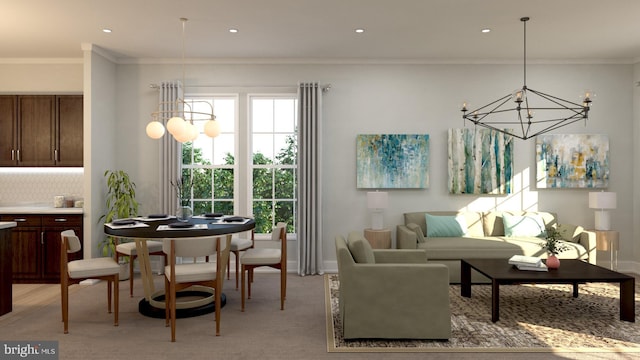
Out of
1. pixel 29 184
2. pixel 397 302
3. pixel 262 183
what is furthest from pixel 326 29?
pixel 29 184

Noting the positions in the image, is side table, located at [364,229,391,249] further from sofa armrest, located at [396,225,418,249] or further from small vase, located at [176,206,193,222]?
small vase, located at [176,206,193,222]

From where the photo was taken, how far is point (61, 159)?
6.36 m

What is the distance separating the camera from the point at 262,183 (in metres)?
6.75

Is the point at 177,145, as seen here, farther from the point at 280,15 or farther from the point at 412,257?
the point at 412,257

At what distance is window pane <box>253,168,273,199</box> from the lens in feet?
22.1

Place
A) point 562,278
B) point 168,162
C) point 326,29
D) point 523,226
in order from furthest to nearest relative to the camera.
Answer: point 168,162 < point 523,226 < point 326,29 < point 562,278

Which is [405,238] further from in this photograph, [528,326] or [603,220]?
[603,220]

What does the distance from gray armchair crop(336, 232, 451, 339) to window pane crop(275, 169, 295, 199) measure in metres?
3.15

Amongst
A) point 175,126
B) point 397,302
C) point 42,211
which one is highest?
point 175,126

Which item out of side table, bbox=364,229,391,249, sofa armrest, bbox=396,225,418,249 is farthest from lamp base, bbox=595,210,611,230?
side table, bbox=364,229,391,249

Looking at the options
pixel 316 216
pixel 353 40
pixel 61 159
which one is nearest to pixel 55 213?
pixel 61 159

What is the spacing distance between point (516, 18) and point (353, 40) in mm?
1859

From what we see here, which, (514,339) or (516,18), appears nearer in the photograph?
(514,339)

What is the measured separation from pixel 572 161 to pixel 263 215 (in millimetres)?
4478
